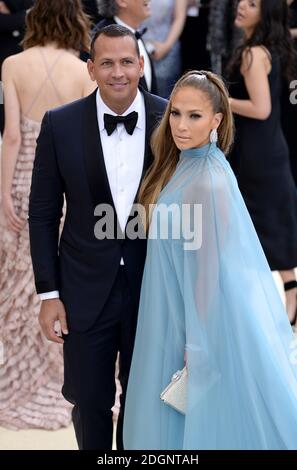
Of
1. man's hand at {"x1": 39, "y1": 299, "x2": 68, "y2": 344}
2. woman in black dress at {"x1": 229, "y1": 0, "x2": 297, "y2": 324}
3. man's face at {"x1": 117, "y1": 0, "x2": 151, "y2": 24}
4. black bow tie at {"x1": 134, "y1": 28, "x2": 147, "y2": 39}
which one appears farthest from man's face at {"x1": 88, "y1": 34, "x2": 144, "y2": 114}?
woman in black dress at {"x1": 229, "y1": 0, "x2": 297, "y2": 324}

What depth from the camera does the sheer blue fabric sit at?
266 centimetres

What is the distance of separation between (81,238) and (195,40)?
3206 millimetres

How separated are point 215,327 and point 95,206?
1.77 feet

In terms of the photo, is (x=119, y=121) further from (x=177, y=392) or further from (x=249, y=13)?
(x=249, y=13)

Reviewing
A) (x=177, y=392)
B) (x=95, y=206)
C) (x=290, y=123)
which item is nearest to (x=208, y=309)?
(x=177, y=392)

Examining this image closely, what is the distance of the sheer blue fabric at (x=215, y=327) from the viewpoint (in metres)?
2.66

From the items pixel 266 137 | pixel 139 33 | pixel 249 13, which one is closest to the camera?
pixel 139 33

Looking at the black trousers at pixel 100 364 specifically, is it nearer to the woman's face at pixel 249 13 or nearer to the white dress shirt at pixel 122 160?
the white dress shirt at pixel 122 160

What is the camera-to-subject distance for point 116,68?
2861mm

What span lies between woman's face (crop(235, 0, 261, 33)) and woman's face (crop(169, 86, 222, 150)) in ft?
6.66

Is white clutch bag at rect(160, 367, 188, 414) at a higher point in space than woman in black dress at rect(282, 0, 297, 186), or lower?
lower

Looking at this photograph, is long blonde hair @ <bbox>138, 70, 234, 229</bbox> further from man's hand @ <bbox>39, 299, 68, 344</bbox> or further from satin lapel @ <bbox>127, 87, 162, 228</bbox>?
man's hand @ <bbox>39, 299, 68, 344</bbox>
